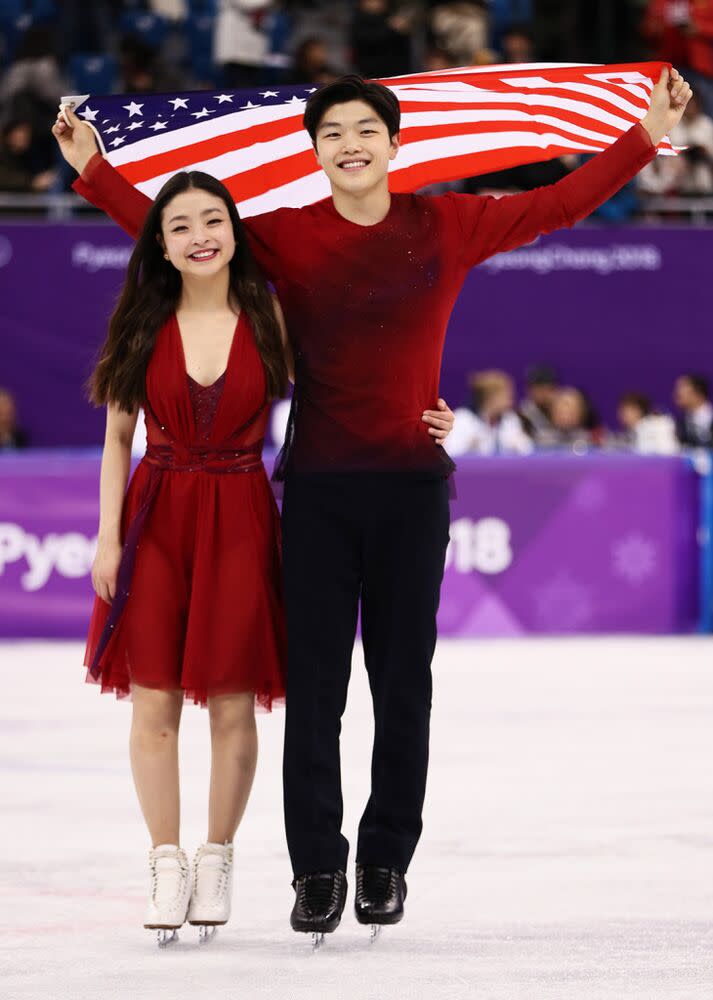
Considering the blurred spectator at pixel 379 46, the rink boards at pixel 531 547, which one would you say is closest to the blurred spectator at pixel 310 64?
the blurred spectator at pixel 379 46

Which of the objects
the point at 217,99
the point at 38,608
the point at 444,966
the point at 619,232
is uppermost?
the point at 619,232

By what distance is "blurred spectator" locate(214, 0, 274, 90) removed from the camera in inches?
575

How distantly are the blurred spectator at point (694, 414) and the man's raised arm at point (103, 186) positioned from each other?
9011 millimetres

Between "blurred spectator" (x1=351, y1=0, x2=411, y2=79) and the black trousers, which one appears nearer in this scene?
the black trousers

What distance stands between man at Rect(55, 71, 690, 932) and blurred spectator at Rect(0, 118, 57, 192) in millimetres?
9489

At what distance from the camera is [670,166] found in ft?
47.4

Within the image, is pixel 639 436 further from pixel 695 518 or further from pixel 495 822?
pixel 495 822

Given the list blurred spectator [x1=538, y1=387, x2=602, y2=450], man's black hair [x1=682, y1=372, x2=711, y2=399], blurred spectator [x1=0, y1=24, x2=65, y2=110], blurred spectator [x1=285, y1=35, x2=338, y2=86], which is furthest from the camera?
blurred spectator [x1=0, y1=24, x2=65, y2=110]

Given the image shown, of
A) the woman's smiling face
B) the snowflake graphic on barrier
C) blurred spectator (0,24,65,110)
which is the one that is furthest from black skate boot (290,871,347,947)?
blurred spectator (0,24,65,110)

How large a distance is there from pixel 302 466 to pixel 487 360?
973 centimetres

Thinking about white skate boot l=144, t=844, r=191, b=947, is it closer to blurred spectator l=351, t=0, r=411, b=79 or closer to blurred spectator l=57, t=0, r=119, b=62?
blurred spectator l=351, t=0, r=411, b=79

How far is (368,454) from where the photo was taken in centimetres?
417

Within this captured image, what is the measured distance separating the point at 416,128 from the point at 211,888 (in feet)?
6.57

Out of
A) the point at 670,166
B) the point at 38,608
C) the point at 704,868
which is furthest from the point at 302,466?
the point at 670,166
